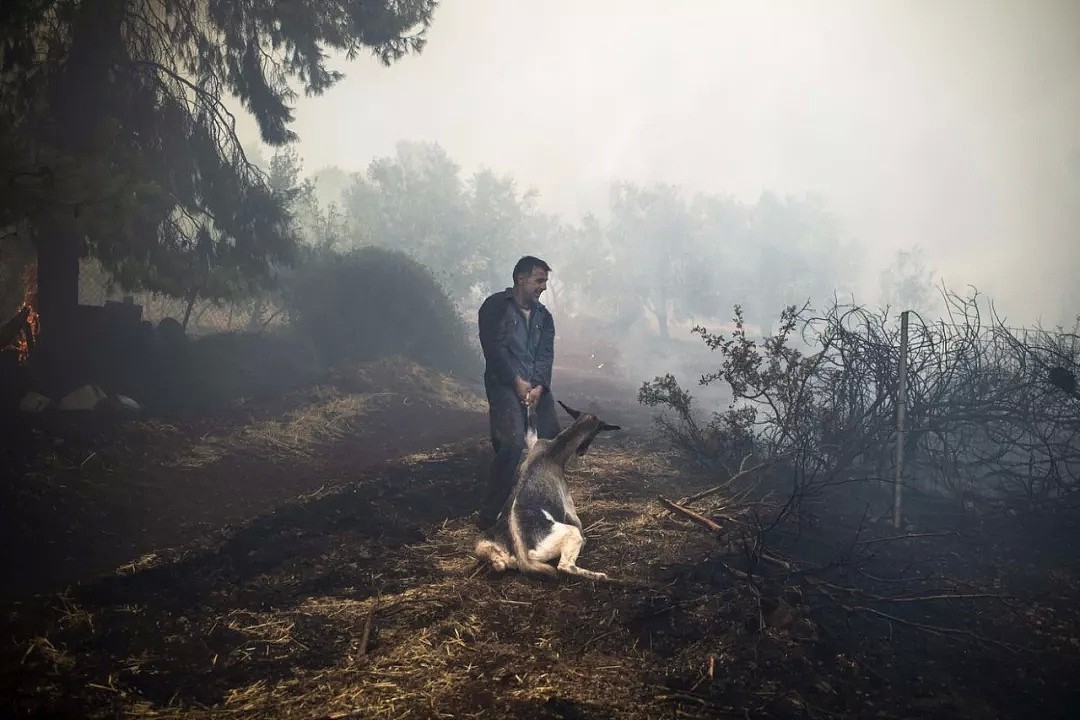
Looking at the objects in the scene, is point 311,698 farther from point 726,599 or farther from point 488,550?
point 726,599

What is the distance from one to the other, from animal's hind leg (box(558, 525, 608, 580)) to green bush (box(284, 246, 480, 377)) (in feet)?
40.2

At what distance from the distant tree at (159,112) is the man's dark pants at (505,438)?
5.68m

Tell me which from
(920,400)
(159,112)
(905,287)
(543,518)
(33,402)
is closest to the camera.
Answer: (543,518)

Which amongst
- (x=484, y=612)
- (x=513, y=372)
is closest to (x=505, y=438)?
(x=513, y=372)

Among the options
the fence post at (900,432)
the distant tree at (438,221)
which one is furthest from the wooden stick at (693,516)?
the distant tree at (438,221)

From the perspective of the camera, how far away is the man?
5211 millimetres

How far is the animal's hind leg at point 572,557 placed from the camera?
4302 millimetres

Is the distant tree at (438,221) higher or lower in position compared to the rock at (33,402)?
higher

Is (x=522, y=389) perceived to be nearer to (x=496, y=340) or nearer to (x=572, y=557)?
(x=496, y=340)

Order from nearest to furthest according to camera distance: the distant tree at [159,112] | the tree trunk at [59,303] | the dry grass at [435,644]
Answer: the dry grass at [435,644] → the distant tree at [159,112] → the tree trunk at [59,303]

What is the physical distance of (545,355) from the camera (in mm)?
5566

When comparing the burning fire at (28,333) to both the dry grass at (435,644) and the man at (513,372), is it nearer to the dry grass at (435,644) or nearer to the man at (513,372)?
the dry grass at (435,644)

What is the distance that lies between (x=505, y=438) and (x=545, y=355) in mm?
858

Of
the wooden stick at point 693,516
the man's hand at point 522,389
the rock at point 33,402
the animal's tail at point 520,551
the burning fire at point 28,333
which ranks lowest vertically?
the rock at point 33,402
